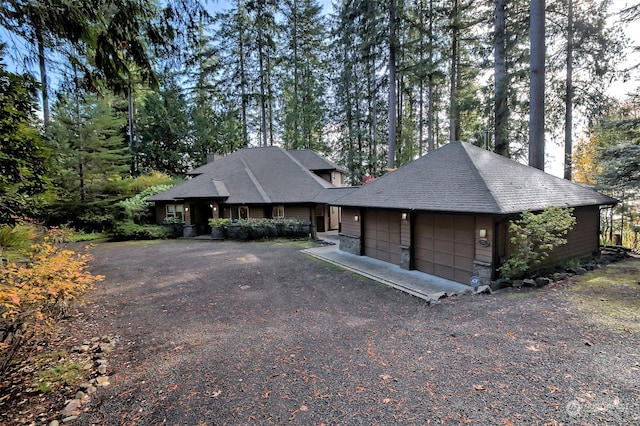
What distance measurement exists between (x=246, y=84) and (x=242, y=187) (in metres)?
12.3

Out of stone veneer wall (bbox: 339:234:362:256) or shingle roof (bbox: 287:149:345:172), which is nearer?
stone veneer wall (bbox: 339:234:362:256)

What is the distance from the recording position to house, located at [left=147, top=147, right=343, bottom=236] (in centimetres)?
1845

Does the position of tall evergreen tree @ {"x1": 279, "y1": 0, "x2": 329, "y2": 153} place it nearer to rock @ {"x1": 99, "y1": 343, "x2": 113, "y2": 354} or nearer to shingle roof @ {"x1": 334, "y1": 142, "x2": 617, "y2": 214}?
shingle roof @ {"x1": 334, "y1": 142, "x2": 617, "y2": 214}

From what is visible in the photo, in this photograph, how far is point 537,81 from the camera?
1043 centimetres

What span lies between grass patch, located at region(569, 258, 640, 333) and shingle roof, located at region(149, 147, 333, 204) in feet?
43.5

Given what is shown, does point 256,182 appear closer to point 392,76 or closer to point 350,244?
point 350,244

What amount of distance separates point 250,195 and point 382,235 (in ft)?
34.1

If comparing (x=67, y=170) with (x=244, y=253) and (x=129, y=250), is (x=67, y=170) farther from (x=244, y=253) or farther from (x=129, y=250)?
(x=244, y=253)

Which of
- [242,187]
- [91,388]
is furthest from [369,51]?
[91,388]

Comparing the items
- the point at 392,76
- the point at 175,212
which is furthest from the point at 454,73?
the point at 175,212

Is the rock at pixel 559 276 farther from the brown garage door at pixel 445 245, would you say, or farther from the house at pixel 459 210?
the brown garage door at pixel 445 245

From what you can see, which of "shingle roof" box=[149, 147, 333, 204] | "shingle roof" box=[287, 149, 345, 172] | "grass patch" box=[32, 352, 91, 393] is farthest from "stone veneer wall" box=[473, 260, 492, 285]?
"shingle roof" box=[287, 149, 345, 172]

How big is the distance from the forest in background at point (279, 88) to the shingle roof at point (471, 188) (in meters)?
1.38

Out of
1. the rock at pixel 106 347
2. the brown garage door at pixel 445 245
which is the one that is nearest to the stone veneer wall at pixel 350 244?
the brown garage door at pixel 445 245
